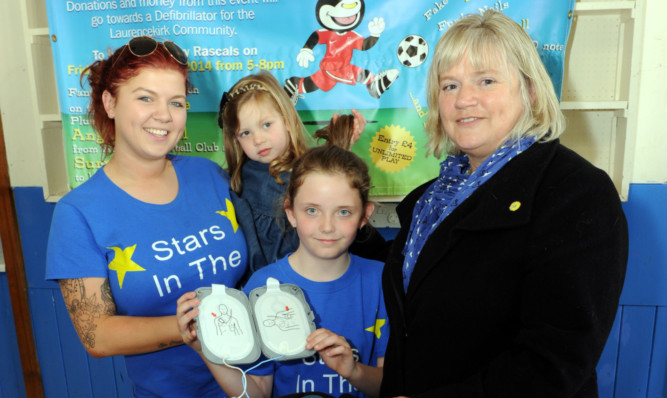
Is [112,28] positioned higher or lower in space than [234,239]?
higher

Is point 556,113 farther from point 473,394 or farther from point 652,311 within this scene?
point 652,311

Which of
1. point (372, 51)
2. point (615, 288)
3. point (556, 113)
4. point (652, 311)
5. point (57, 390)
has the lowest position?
point (57, 390)

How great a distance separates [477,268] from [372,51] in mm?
1491

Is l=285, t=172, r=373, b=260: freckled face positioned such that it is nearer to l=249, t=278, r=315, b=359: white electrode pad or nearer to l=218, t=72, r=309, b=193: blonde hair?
l=249, t=278, r=315, b=359: white electrode pad

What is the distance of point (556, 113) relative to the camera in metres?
1.09

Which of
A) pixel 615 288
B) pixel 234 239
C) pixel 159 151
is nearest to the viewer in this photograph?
pixel 615 288

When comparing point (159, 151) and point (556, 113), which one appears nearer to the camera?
point (556, 113)

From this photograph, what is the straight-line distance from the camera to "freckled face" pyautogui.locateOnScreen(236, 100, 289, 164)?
176 centimetres

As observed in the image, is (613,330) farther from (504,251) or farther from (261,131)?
(261,131)

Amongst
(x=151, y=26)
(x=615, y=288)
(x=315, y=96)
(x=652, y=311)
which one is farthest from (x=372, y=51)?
(x=652, y=311)

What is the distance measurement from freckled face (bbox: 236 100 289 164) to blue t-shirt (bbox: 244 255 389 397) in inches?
19.2

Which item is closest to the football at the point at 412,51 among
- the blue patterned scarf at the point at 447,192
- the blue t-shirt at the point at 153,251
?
the blue patterned scarf at the point at 447,192

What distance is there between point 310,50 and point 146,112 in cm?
104

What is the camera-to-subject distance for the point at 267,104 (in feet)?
5.86
